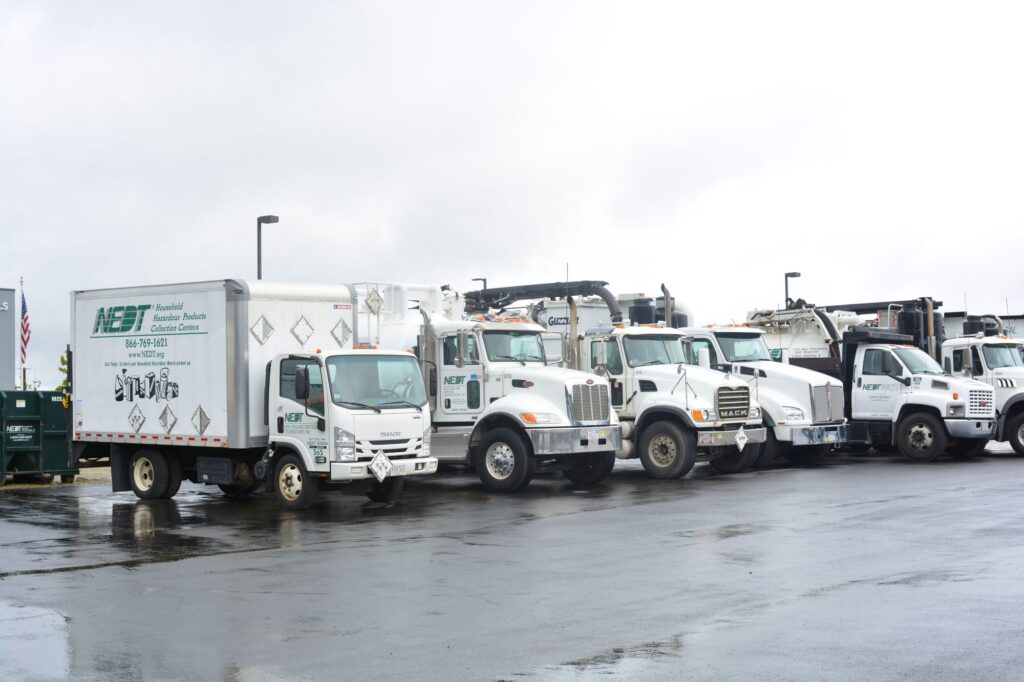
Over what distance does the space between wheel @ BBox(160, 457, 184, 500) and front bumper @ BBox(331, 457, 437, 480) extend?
3.86 m

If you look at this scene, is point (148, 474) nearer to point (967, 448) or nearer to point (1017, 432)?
point (967, 448)

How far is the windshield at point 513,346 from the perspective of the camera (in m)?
21.0

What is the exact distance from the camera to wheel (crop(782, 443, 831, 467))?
2577 centimetres

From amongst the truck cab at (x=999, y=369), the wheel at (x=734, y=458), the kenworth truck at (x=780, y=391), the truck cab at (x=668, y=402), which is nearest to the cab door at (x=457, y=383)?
the truck cab at (x=668, y=402)

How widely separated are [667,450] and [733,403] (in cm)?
153

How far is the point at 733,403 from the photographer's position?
22.4m

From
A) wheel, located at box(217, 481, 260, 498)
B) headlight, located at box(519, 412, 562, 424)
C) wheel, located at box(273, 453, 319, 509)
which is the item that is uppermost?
headlight, located at box(519, 412, 562, 424)

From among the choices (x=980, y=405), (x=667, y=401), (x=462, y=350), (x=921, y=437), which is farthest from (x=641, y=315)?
(x=980, y=405)

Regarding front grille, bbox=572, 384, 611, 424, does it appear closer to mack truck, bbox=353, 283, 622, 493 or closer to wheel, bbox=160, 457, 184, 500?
mack truck, bbox=353, 283, 622, 493

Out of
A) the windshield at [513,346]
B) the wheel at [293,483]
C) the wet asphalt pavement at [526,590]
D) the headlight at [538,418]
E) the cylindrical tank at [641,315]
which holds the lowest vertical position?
the wet asphalt pavement at [526,590]

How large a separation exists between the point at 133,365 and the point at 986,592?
546 inches

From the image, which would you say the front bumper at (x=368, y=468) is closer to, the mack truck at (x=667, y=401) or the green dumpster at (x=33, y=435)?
the mack truck at (x=667, y=401)

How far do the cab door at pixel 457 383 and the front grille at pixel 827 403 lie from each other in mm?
7629

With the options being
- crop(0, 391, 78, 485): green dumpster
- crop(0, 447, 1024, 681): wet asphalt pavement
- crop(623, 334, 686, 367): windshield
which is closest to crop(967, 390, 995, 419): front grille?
crop(623, 334, 686, 367): windshield
